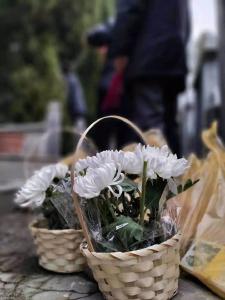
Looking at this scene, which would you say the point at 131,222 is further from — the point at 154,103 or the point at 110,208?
the point at 154,103

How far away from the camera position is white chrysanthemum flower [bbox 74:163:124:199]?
48.3 inches

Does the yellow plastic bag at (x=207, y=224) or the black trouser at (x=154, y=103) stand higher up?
the black trouser at (x=154, y=103)

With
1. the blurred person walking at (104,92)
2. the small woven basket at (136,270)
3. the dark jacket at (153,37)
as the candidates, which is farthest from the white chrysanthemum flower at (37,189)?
the blurred person walking at (104,92)

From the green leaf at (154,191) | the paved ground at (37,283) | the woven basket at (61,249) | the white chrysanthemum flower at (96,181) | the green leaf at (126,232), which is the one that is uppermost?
the white chrysanthemum flower at (96,181)

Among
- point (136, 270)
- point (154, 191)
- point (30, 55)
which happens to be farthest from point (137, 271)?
point (30, 55)

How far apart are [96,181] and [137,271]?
26cm

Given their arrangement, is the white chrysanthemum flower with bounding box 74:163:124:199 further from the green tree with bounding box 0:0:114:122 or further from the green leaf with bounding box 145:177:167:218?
the green tree with bounding box 0:0:114:122

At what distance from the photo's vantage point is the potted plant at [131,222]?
1.20 meters

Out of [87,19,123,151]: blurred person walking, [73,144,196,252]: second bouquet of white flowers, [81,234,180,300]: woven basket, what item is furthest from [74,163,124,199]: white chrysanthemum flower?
[87,19,123,151]: blurred person walking

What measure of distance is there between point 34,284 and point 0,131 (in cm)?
534

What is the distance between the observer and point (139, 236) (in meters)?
1.24

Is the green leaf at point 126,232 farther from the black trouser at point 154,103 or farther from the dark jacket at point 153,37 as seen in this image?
the dark jacket at point 153,37

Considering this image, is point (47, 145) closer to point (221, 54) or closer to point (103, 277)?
point (221, 54)

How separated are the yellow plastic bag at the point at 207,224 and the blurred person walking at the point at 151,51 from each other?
3.86 feet
